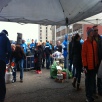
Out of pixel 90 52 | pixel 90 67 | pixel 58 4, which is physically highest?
pixel 58 4

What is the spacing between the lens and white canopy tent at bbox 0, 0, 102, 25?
28.6ft

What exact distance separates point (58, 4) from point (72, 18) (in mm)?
969

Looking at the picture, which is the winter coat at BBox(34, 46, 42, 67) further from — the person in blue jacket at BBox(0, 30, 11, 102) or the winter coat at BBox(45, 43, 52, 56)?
the person in blue jacket at BBox(0, 30, 11, 102)

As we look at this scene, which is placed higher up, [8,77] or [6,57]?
[6,57]

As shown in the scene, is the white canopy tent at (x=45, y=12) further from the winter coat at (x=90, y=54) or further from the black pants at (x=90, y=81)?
the black pants at (x=90, y=81)

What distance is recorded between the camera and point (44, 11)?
9.52 meters

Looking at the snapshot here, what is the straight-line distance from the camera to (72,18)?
9398 millimetres

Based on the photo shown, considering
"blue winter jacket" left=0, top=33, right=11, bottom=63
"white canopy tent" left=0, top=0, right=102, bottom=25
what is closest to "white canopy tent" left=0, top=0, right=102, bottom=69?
"white canopy tent" left=0, top=0, right=102, bottom=25

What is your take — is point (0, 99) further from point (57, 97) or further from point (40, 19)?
point (40, 19)

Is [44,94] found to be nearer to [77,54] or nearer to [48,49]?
[77,54]

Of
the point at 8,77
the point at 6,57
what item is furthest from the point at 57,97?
the point at 8,77

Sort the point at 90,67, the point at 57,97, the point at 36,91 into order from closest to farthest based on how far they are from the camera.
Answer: the point at 90,67
the point at 57,97
the point at 36,91

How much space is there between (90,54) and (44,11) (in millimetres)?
4304

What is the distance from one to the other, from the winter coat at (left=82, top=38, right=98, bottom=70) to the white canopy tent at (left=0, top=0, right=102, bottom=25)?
2459 millimetres
